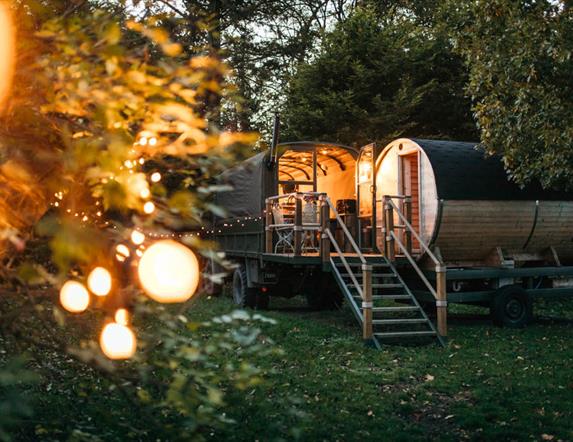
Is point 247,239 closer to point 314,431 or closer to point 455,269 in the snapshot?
point 455,269

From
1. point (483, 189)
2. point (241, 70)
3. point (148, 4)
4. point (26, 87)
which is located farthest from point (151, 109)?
point (241, 70)

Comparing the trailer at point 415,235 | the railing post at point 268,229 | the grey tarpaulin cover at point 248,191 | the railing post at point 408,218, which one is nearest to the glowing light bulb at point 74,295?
the trailer at point 415,235

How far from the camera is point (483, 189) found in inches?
515

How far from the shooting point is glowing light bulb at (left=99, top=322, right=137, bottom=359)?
109 inches

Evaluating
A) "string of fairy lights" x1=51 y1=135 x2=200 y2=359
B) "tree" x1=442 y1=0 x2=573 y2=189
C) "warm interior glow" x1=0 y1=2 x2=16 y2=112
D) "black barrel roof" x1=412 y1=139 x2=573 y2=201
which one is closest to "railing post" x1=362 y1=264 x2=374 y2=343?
"black barrel roof" x1=412 y1=139 x2=573 y2=201

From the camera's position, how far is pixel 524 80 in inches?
475

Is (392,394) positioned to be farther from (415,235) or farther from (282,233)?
(282,233)

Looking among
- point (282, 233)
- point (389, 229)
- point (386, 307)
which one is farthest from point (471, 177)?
→ point (282, 233)

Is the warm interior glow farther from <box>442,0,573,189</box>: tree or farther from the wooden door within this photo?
the wooden door

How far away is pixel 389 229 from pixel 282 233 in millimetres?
2783

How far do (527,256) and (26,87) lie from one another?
1255 centimetres

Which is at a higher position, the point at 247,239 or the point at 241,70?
the point at 241,70

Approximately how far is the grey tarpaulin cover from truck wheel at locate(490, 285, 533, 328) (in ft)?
18.9

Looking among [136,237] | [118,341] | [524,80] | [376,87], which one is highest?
[376,87]
